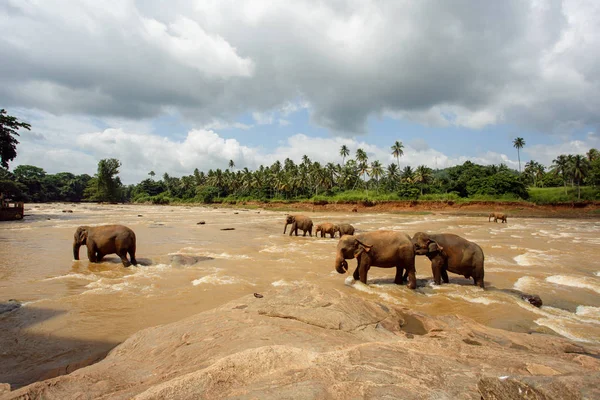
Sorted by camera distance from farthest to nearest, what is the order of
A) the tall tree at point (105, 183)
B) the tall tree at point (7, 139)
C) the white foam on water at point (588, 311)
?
the tall tree at point (105, 183) → the tall tree at point (7, 139) → the white foam on water at point (588, 311)

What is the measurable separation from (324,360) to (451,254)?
7631mm

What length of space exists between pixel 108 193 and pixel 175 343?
12666 cm

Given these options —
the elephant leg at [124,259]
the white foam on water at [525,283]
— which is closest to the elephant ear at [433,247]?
the white foam on water at [525,283]

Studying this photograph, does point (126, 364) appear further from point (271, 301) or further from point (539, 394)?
point (539, 394)

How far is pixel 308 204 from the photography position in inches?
3083

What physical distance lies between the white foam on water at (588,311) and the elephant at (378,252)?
399cm

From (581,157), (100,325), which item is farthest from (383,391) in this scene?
(581,157)

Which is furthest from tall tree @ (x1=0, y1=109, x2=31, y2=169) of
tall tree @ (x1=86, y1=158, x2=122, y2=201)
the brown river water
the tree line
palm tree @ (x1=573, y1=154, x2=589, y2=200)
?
palm tree @ (x1=573, y1=154, x2=589, y2=200)

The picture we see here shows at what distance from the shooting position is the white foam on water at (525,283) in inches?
385

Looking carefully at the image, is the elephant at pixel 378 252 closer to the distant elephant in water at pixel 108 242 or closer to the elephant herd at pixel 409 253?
the elephant herd at pixel 409 253

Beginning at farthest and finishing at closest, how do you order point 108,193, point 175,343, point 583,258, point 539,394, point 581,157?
1. point 108,193
2. point 581,157
3. point 583,258
4. point 175,343
5. point 539,394

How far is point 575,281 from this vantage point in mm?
10445

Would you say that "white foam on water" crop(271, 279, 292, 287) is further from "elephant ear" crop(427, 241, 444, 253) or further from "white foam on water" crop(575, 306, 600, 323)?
"white foam on water" crop(575, 306, 600, 323)

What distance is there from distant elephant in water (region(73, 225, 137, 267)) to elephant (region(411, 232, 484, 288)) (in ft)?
34.8
